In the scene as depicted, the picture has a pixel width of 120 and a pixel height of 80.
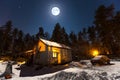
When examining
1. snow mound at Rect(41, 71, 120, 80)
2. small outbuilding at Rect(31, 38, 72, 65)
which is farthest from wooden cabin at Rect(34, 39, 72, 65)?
snow mound at Rect(41, 71, 120, 80)

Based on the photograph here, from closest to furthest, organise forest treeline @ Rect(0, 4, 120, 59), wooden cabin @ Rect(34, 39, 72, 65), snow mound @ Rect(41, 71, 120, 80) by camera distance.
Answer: snow mound @ Rect(41, 71, 120, 80) < wooden cabin @ Rect(34, 39, 72, 65) < forest treeline @ Rect(0, 4, 120, 59)

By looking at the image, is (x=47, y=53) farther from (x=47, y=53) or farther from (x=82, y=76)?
(x=82, y=76)

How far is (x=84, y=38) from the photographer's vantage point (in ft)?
241

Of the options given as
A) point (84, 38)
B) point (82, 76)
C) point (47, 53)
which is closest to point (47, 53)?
point (47, 53)

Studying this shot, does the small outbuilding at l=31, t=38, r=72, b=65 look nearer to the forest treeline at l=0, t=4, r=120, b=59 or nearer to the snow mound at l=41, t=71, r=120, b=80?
the forest treeline at l=0, t=4, r=120, b=59

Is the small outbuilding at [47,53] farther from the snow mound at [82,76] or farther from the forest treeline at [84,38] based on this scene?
the snow mound at [82,76]

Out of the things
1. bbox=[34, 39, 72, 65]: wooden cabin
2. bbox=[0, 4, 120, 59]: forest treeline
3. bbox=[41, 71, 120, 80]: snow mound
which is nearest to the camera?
bbox=[41, 71, 120, 80]: snow mound

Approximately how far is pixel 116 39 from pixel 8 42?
4809 centimetres

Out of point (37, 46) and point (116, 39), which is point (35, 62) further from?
point (116, 39)

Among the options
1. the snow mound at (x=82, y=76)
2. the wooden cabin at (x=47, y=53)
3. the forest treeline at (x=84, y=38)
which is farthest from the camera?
the forest treeline at (x=84, y=38)

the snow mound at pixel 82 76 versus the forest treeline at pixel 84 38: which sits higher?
the forest treeline at pixel 84 38

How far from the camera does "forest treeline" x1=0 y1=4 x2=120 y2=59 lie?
1759 inches

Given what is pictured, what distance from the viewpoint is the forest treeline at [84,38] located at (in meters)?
44.7

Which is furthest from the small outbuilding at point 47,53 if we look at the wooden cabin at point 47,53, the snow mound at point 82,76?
the snow mound at point 82,76
